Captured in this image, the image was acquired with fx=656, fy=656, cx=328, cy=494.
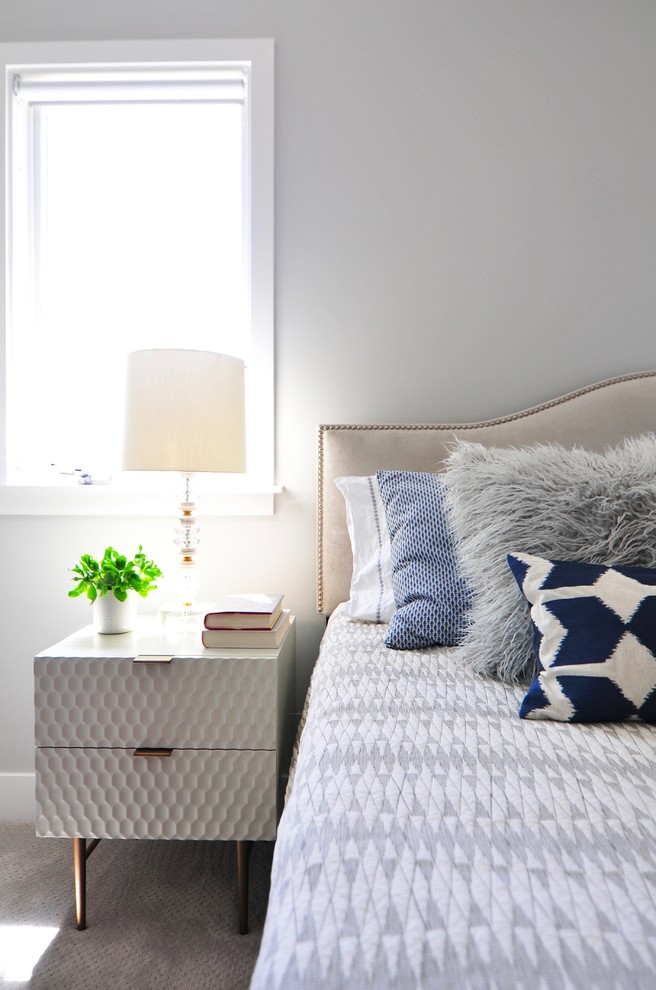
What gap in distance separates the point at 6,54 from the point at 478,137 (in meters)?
1.45

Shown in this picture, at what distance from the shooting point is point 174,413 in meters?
1.58

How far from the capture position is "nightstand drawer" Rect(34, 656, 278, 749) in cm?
146

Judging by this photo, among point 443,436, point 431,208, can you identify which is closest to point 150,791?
point 443,436

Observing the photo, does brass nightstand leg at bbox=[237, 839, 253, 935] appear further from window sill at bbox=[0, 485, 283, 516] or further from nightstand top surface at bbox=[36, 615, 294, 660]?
window sill at bbox=[0, 485, 283, 516]

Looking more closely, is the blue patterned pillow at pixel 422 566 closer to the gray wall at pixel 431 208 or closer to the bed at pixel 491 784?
the bed at pixel 491 784

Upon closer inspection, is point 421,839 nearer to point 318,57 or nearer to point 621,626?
point 621,626

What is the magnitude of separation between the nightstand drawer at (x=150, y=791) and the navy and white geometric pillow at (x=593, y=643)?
2.28 feet

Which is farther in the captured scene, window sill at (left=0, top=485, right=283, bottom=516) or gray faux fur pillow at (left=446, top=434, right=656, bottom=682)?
window sill at (left=0, top=485, right=283, bottom=516)

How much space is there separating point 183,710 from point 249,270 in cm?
131

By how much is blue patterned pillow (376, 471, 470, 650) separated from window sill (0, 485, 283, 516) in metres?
0.47

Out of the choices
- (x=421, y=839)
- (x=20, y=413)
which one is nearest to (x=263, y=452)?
(x=20, y=413)

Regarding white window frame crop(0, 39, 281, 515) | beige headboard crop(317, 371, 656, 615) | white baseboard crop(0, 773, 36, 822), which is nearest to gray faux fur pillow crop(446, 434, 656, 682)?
beige headboard crop(317, 371, 656, 615)

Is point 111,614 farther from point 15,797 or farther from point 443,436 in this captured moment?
point 443,436

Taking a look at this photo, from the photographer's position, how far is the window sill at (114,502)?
2.00 metres
